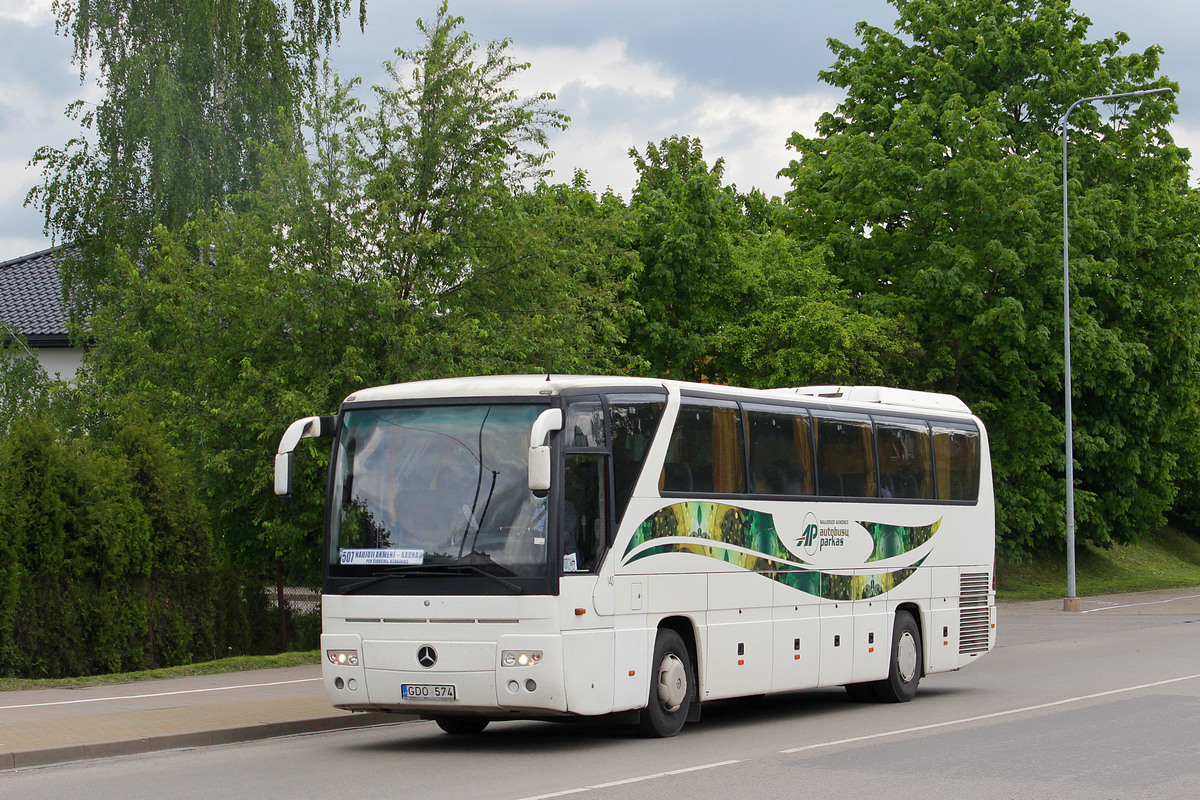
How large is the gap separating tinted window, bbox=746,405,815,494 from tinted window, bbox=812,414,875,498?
0.26 metres

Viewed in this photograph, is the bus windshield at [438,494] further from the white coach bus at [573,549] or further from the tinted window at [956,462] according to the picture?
the tinted window at [956,462]

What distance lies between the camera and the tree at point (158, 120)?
31781 mm

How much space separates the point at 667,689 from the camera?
12.6 meters

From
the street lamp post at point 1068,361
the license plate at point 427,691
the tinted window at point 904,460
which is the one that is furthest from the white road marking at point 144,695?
the street lamp post at point 1068,361

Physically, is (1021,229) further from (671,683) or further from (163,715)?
(163,715)

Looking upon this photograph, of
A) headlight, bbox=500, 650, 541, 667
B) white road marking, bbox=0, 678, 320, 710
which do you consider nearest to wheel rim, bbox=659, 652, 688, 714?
headlight, bbox=500, 650, 541, 667

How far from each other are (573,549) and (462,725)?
2.77m

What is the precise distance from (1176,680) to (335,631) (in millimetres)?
10732

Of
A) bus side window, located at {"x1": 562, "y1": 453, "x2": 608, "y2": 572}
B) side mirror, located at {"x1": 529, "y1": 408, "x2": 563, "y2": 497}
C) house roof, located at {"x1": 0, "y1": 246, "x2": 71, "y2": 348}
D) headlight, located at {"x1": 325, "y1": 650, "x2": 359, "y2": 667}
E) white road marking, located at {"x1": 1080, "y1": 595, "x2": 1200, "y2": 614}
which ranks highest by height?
house roof, located at {"x1": 0, "y1": 246, "x2": 71, "y2": 348}

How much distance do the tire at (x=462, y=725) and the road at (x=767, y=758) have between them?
0.17 metres

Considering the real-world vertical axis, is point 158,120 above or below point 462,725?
above

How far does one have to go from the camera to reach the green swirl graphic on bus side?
12.5m

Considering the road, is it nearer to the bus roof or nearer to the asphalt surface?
the asphalt surface

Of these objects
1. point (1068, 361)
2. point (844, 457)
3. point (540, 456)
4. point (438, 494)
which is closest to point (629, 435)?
point (438, 494)
